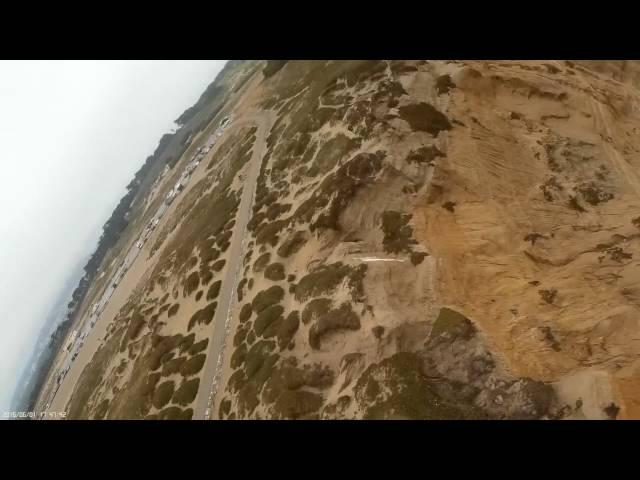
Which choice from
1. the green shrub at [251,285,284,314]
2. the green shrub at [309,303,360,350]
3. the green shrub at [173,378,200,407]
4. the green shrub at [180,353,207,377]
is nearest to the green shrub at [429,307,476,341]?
the green shrub at [309,303,360,350]

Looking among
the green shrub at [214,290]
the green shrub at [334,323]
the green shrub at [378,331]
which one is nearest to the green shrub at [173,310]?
the green shrub at [214,290]

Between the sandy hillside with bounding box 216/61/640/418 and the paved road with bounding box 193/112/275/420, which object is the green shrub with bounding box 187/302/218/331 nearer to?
the paved road with bounding box 193/112/275/420

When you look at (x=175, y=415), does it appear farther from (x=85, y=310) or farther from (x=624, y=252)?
(x=85, y=310)

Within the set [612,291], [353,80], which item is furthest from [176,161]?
[612,291]

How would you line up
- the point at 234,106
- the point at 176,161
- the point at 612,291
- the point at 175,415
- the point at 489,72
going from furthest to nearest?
1. the point at 176,161
2. the point at 234,106
3. the point at 489,72
4. the point at 175,415
5. the point at 612,291

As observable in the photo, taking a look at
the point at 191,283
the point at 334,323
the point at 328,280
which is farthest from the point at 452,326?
the point at 191,283

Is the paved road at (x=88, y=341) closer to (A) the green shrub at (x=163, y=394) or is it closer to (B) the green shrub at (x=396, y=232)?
(A) the green shrub at (x=163, y=394)

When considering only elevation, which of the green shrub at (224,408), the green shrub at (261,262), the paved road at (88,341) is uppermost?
the green shrub at (261,262)

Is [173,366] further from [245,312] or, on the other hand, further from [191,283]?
[191,283]
